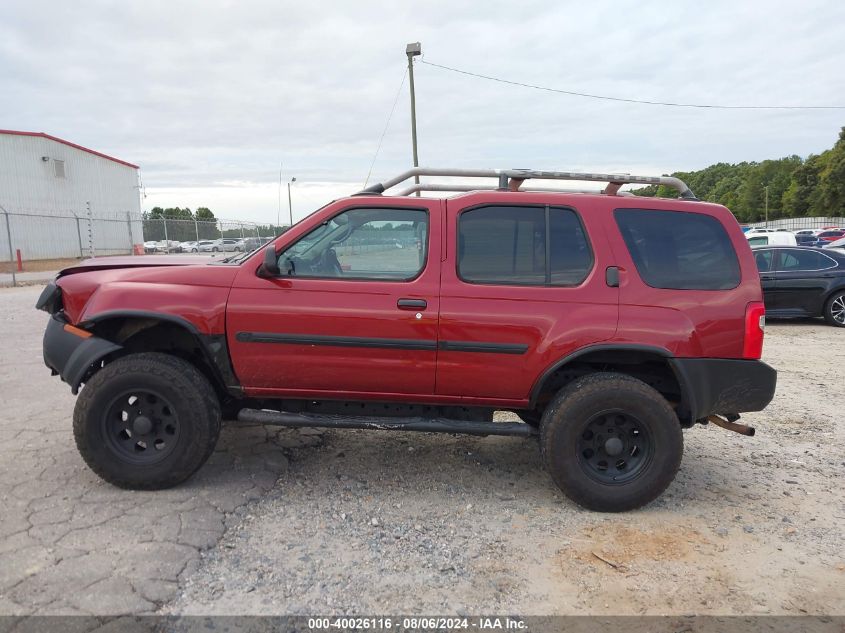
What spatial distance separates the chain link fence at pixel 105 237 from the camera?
1097 inches

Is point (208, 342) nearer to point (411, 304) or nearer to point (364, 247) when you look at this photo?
point (364, 247)

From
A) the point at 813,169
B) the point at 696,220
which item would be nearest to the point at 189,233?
the point at 696,220

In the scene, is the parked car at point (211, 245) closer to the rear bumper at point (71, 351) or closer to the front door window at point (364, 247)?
the rear bumper at point (71, 351)

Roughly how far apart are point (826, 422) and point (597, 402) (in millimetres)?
3068

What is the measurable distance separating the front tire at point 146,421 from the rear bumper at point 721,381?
287 cm

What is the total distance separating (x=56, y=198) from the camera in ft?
115

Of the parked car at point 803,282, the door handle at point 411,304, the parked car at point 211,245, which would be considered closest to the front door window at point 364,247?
the door handle at point 411,304

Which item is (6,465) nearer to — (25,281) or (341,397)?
(341,397)

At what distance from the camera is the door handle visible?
373 cm

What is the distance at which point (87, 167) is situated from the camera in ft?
123

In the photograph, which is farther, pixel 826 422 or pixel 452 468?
pixel 826 422

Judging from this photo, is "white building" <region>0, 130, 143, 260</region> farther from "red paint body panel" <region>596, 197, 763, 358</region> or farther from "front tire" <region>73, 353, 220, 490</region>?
"red paint body panel" <region>596, 197, 763, 358</region>

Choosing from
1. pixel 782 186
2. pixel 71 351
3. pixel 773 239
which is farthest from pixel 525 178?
pixel 782 186

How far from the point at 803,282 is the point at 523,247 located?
8913 millimetres
